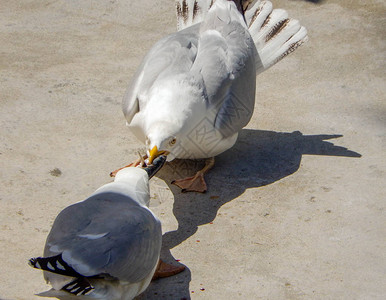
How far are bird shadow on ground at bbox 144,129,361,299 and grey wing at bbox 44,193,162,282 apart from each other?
1.72 ft

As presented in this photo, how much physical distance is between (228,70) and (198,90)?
0.40 meters

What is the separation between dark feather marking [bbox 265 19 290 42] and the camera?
6.36 meters

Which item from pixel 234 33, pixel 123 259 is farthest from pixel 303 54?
pixel 123 259

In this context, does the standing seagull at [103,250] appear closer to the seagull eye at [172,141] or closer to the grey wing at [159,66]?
the seagull eye at [172,141]

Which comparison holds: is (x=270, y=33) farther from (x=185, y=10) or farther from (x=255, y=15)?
(x=185, y=10)

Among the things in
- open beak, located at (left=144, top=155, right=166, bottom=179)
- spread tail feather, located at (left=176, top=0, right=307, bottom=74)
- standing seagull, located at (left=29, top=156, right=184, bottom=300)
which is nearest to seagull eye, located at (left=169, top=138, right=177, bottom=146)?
open beak, located at (left=144, top=155, right=166, bottom=179)

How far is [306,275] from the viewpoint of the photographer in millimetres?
4414

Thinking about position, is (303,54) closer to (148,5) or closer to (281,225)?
(148,5)

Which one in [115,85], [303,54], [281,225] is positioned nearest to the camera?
[281,225]

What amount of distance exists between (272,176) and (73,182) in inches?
62.1

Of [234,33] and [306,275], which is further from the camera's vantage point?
[234,33]

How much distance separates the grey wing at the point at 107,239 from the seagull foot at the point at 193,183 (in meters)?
1.15

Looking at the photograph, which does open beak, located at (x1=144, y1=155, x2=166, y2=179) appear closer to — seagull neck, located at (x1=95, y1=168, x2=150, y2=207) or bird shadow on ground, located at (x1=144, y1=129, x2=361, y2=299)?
seagull neck, located at (x1=95, y1=168, x2=150, y2=207)

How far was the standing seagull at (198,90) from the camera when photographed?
16.8ft
